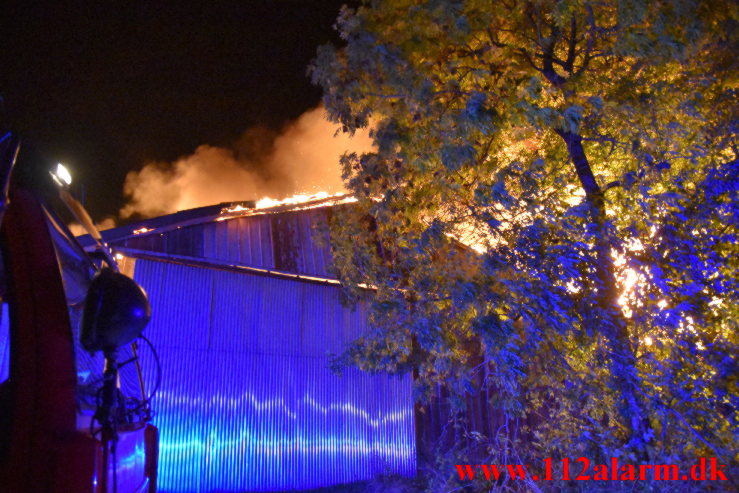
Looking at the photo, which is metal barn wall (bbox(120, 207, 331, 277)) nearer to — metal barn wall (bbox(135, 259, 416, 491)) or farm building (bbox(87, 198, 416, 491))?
farm building (bbox(87, 198, 416, 491))

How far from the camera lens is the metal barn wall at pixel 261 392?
9.05 meters

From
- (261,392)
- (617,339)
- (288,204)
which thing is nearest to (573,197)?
(617,339)

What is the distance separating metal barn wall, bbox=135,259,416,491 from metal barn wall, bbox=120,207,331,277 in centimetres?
36

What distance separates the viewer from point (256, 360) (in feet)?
33.0

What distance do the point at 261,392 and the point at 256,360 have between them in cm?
61

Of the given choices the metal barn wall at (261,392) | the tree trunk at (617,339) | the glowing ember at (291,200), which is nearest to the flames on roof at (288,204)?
the glowing ember at (291,200)

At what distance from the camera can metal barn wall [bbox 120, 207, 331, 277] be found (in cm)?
954

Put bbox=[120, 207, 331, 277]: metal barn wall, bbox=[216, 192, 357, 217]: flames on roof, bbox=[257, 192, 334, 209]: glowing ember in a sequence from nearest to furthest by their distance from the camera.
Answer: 1. bbox=[120, 207, 331, 277]: metal barn wall
2. bbox=[216, 192, 357, 217]: flames on roof
3. bbox=[257, 192, 334, 209]: glowing ember

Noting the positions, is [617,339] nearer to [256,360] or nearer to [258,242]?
[256,360]

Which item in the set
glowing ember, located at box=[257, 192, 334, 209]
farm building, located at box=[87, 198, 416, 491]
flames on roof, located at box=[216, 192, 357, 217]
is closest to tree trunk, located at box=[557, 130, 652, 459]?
flames on roof, located at box=[216, 192, 357, 217]

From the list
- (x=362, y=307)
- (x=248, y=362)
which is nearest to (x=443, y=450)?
(x=362, y=307)

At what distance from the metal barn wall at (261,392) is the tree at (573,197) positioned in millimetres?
2698

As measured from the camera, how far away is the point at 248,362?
9.95 m

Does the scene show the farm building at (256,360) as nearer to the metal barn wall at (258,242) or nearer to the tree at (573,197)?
the metal barn wall at (258,242)
